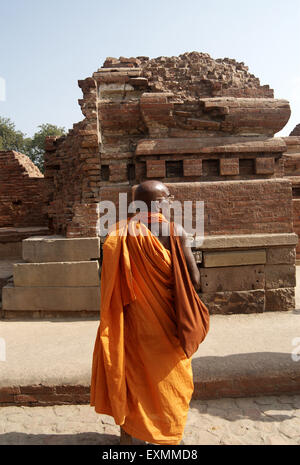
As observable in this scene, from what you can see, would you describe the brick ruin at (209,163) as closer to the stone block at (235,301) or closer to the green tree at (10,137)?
the stone block at (235,301)

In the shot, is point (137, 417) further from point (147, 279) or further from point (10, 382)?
point (10, 382)

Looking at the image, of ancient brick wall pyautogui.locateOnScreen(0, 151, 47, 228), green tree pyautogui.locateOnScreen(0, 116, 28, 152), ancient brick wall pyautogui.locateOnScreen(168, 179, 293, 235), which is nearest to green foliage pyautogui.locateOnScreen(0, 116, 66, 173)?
green tree pyautogui.locateOnScreen(0, 116, 28, 152)

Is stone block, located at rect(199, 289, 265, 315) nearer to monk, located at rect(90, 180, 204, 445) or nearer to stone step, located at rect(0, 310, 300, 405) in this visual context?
stone step, located at rect(0, 310, 300, 405)

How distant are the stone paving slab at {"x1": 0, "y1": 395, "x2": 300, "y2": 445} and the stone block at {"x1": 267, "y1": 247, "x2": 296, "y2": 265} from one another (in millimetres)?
2091

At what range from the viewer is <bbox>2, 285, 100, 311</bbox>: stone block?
441 centimetres

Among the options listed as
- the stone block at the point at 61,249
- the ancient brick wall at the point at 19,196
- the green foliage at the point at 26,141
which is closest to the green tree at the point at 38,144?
the green foliage at the point at 26,141

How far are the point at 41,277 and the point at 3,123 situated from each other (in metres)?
26.1

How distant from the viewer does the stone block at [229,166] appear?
4754mm

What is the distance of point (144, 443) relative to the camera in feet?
7.04

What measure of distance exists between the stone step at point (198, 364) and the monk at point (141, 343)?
815mm

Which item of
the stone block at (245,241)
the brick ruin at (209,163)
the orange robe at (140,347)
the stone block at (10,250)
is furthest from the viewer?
the stone block at (10,250)

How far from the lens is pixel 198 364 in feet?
9.76

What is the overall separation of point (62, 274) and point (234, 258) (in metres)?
2.31

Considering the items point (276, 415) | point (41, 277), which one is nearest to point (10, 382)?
point (41, 277)
